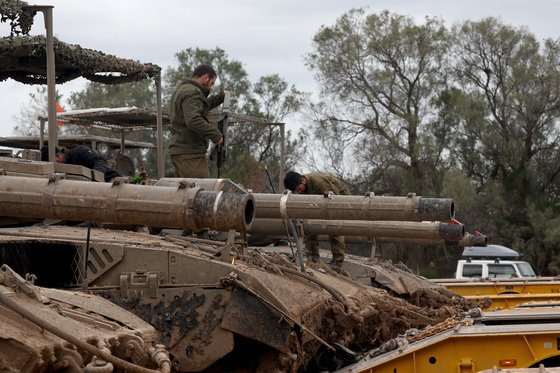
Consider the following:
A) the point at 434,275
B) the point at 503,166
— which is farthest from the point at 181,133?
the point at 503,166

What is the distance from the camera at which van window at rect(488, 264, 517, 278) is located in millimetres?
23297

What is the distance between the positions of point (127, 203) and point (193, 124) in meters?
5.28

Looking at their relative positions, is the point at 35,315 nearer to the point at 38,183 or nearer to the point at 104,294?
the point at 38,183

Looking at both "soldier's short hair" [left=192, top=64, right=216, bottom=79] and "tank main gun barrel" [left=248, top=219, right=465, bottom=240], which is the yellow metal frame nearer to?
"tank main gun barrel" [left=248, top=219, right=465, bottom=240]

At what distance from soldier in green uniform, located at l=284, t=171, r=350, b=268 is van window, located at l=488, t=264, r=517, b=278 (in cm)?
1007

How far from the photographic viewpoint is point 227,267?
8.84 metres

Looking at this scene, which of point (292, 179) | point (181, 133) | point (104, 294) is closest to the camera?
point (104, 294)

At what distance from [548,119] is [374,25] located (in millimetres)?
6237

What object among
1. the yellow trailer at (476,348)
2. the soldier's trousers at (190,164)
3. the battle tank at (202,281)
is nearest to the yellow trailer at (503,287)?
the soldier's trousers at (190,164)

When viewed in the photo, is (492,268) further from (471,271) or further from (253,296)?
(253,296)

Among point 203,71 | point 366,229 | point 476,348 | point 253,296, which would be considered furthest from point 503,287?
point 253,296

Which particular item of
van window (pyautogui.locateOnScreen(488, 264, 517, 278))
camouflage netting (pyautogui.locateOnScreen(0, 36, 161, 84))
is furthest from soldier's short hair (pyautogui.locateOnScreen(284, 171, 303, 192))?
van window (pyautogui.locateOnScreen(488, 264, 517, 278))

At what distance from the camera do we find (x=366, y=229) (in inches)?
515

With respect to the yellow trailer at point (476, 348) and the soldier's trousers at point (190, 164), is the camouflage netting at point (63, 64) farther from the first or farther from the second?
the yellow trailer at point (476, 348)
